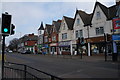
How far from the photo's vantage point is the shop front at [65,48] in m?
34.4

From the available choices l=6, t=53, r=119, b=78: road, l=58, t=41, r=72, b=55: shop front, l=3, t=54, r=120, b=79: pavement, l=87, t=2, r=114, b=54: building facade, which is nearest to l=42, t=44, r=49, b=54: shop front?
l=58, t=41, r=72, b=55: shop front

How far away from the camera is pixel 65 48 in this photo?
3616 centimetres

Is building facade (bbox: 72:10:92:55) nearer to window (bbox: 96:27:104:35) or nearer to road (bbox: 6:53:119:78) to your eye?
window (bbox: 96:27:104:35)

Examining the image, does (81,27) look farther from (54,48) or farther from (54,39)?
(54,48)

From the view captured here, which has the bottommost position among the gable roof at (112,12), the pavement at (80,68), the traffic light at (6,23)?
the pavement at (80,68)

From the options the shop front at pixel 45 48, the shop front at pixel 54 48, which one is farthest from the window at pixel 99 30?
the shop front at pixel 45 48

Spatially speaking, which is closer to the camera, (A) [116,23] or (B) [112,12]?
(A) [116,23]

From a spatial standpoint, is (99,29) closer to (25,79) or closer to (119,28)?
(119,28)

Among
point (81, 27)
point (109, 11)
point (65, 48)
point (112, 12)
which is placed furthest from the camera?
point (65, 48)

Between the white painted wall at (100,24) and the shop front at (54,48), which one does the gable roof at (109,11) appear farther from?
the shop front at (54,48)

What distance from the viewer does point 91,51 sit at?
2848 centimetres

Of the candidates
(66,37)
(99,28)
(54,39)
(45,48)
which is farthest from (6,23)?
(45,48)

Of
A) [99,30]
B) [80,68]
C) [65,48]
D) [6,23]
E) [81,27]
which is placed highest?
[81,27]

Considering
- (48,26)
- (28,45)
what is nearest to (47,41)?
(48,26)
